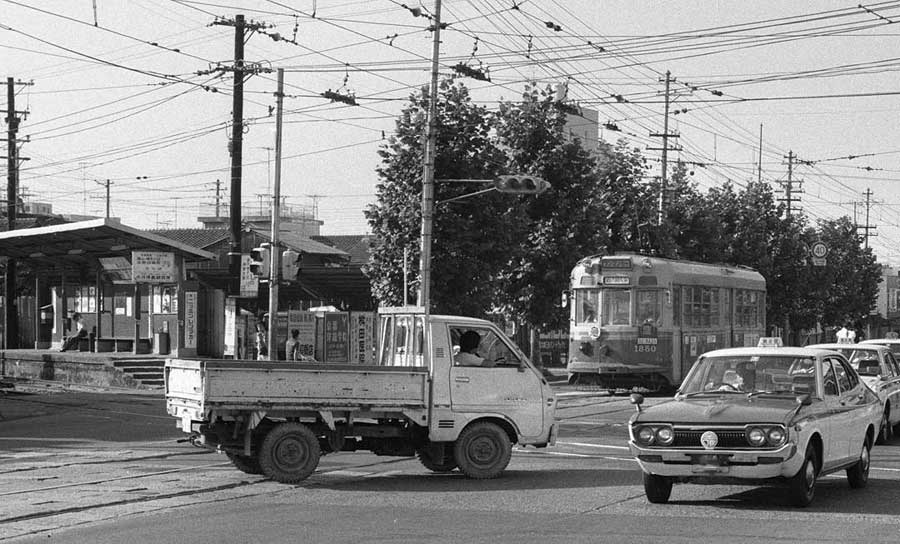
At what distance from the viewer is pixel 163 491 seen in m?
13.9

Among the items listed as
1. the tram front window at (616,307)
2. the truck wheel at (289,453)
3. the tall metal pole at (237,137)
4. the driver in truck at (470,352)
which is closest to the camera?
the truck wheel at (289,453)

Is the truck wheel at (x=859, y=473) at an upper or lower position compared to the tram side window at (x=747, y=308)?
lower

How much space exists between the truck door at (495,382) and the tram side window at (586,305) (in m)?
17.0

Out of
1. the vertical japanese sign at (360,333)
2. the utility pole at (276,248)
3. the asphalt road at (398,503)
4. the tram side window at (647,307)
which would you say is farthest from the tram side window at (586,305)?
the asphalt road at (398,503)

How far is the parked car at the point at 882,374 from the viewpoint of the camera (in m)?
19.6

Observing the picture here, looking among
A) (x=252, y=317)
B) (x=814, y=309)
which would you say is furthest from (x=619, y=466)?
(x=814, y=309)

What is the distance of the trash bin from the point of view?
3978 centimetres

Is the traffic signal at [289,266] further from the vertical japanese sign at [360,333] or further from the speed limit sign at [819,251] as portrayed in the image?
the speed limit sign at [819,251]

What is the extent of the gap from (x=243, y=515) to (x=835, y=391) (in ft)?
20.8

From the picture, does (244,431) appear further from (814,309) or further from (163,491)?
(814,309)

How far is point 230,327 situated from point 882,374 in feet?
73.1

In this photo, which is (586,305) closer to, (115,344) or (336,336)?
(336,336)

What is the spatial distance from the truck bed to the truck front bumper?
367cm

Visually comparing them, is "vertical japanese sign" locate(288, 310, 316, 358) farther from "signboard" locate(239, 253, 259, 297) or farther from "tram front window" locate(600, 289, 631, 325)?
"tram front window" locate(600, 289, 631, 325)
